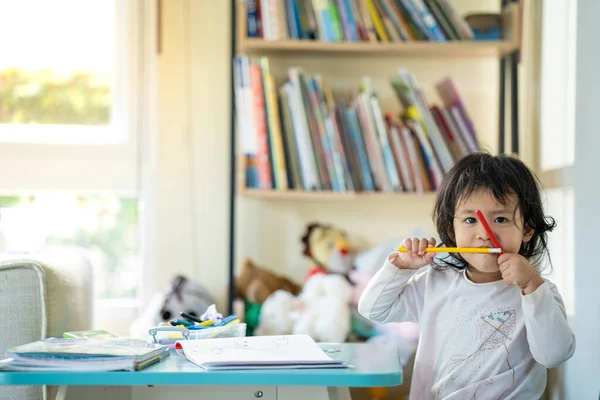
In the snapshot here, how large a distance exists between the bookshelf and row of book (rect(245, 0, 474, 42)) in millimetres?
24

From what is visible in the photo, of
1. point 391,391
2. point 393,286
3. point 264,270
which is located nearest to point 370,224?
point 264,270

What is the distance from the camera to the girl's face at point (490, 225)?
1.25 meters

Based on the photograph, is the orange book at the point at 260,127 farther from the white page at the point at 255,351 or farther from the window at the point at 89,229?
the white page at the point at 255,351

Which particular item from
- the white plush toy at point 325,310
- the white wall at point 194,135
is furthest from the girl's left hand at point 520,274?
the white wall at point 194,135

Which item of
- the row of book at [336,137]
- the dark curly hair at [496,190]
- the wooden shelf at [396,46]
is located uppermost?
the wooden shelf at [396,46]

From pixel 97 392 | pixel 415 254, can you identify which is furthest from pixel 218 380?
pixel 415 254

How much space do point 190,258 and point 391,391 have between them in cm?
72

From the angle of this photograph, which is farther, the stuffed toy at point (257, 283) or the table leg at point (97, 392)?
the stuffed toy at point (257, 283)

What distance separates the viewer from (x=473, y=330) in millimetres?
1304

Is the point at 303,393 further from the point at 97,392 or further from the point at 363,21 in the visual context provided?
the point at 363,21

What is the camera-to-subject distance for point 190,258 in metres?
2.26

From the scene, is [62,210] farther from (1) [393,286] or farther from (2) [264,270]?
(1) [393,286]

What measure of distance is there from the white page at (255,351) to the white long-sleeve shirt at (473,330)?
0.83 feet

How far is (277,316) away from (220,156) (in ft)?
1.81
